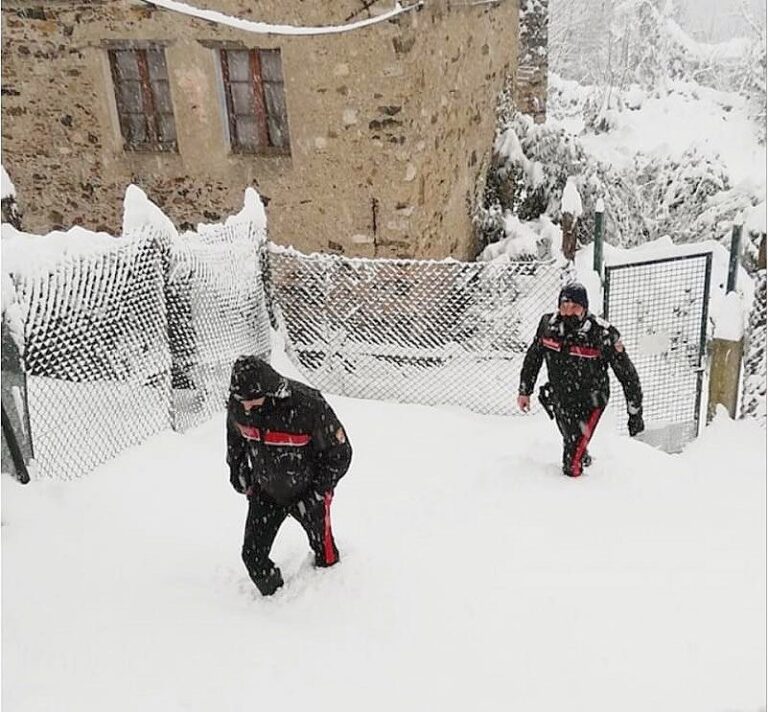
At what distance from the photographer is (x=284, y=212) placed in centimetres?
891

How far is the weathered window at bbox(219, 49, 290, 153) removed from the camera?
8570 millimetres

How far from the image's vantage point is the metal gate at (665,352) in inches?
280

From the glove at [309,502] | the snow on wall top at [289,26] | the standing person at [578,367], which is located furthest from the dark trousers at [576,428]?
the snow on wall top at [289,26]

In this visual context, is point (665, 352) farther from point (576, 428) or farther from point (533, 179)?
point (533, 179)

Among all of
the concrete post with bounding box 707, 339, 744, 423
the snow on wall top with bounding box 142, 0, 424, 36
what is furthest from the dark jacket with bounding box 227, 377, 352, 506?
the snow on wall top with bounding box 142, 0, 424, 36

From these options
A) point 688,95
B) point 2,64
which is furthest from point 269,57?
point 688,95

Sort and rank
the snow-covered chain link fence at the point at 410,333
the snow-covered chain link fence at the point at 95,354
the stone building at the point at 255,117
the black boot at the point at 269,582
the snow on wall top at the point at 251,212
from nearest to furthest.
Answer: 1. the black boot at the point at 269,582
2. the snow-covered chain link fence at the point at 95,354
3. the snow on wall top at the point at 251,212
4. the snow-covered chain link fence at the point at 410,333
5. the stone building at the point at 255,117

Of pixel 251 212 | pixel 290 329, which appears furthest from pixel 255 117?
pixel 290 329

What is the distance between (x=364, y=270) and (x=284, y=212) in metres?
1.48

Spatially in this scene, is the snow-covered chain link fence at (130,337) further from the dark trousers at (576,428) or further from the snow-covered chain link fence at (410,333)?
the dark trousers at (576,428)

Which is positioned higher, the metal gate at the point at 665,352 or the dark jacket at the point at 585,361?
the dark jacket at the point at 585,361

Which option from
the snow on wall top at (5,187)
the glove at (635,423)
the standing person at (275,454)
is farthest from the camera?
the snow on wall top at (5,187)

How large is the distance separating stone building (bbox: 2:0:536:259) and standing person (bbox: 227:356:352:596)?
4859mm

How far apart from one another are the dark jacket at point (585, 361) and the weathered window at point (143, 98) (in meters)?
5.85
